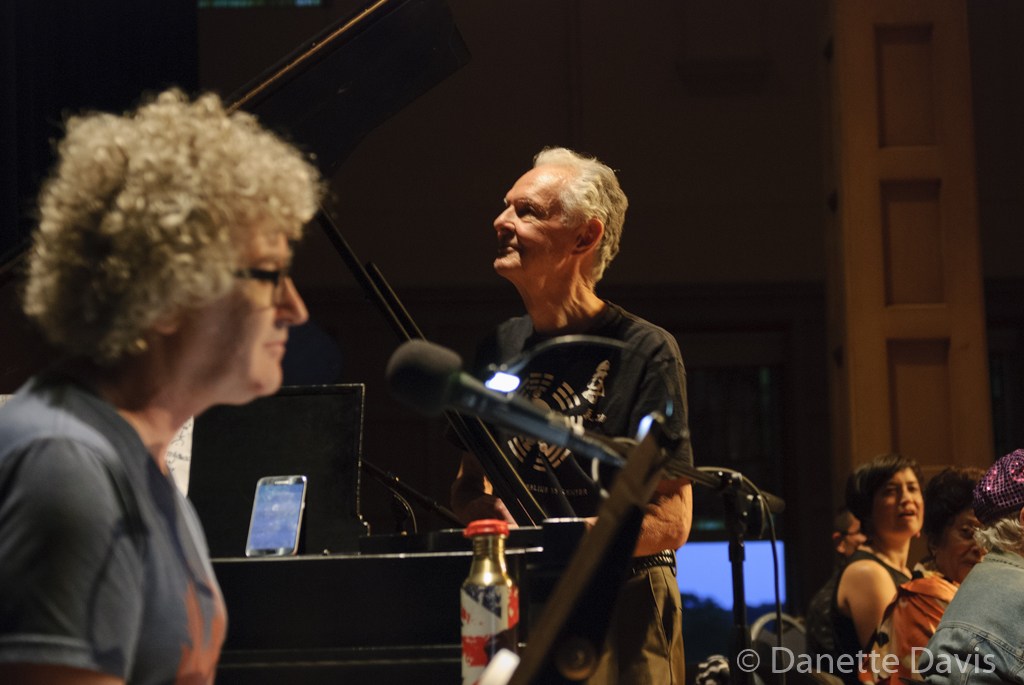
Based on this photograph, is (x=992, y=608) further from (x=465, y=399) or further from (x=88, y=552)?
(x=88, y=552)

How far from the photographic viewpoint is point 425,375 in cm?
92

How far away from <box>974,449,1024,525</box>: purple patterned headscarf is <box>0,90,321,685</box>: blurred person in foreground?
2172 mm

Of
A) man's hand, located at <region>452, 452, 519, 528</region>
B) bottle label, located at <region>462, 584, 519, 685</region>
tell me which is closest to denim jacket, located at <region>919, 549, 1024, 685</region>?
man's hand, located at <region>452, 452, 519, 528</region>

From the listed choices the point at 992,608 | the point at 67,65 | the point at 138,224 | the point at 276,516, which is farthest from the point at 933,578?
the point at 67,65

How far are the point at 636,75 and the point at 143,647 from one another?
6.23 m

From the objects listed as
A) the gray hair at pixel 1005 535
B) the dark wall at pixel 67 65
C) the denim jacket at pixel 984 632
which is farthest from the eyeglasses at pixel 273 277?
the dark wall at pixel 67 65

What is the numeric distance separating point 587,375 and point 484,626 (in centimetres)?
83

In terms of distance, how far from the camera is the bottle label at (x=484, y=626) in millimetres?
1194

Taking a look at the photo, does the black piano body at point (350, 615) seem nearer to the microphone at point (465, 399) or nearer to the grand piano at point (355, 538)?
the grand piano at point (355, 538)

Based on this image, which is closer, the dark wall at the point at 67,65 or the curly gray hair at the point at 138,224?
the curly gray hair at the point at 138,224

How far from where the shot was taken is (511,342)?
2.14 m

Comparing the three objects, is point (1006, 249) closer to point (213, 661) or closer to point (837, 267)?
point (837, 267)

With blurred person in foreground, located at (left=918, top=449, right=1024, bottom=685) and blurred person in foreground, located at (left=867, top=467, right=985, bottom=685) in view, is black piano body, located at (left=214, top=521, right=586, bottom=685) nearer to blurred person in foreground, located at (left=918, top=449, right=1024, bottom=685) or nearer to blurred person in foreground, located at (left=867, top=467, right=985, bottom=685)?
blurred person in foreground, located at (left=918, top=449, right=1024, bottom=685)

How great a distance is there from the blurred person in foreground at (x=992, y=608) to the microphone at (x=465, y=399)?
5.54 ft
